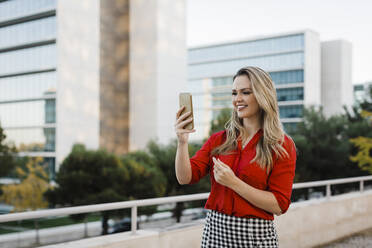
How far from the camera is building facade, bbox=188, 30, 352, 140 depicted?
6275 centimetres

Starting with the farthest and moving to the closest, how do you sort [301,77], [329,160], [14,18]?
[301,77]
[14,18]
[329,160]

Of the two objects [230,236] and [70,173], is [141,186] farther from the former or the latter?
[230,236]

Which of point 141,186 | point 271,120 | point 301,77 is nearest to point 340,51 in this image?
point 301,77

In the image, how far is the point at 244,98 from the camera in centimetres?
174

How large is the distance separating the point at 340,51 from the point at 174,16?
→ 36242mm

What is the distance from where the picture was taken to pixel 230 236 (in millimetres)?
1723

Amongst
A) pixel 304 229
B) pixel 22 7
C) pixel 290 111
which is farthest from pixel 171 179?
pixel 290 111

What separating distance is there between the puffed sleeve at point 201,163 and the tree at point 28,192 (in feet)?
92.7

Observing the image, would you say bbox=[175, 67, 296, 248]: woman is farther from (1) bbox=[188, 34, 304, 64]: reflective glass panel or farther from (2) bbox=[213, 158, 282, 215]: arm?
(1) bbox=[188, 34, 304, 64]: reflective glass panel

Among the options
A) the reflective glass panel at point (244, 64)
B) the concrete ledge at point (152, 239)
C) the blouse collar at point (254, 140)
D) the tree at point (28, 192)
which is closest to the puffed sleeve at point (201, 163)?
the blouse collar at point (254, 140)

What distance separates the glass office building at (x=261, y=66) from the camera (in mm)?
62750

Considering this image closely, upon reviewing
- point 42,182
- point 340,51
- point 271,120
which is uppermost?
point 340,51

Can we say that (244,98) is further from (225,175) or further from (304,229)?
A: (304,229)

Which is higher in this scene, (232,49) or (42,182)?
(232,49)
